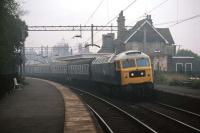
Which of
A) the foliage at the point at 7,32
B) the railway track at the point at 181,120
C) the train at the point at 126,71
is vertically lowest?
the railway track at the point at 181,120

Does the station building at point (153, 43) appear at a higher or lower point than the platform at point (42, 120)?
higher

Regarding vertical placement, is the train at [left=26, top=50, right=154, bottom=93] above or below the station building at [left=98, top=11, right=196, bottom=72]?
below

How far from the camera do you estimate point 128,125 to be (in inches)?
632

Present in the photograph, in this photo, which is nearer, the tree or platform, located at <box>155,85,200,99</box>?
platform, located at <box>155,85,200,99</box>

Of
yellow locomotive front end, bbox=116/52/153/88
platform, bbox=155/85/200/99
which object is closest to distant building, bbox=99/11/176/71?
platform, bbox=155/85/200/99

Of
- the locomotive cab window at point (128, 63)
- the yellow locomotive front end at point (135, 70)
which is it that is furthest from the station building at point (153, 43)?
the locomotive cab window at point (128, 63)

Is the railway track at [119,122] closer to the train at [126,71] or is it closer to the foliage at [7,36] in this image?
the train at [126,71]

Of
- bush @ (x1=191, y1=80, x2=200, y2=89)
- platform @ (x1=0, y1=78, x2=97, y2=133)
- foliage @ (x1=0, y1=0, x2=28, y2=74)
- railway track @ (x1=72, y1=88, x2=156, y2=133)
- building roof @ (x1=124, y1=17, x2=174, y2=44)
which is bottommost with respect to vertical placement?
railway track @ (x1=72, y1=88, x2=156, y2=133)

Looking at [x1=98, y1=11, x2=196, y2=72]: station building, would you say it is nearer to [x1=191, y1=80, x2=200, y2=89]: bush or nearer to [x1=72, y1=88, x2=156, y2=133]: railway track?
[x1=191, y1=80, x2=200, y2=89]: bush

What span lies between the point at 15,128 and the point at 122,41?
52259mm

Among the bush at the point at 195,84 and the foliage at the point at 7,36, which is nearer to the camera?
the foliage at the point at 7,36

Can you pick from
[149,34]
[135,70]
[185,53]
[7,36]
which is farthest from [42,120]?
[185,53]

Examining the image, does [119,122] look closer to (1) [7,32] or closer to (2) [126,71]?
(2) [126,71]

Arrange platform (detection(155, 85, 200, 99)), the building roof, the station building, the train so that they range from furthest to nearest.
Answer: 1. the building roof
2. the station building
3. the train
4. platform (detection(155, 85, 200, 99))
